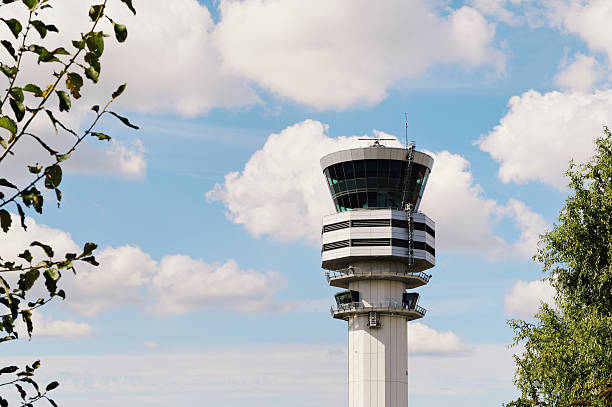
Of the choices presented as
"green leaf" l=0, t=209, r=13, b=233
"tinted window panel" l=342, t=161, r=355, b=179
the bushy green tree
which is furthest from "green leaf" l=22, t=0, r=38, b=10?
"tinted window panel" l=342, t=161, r=355, b=179

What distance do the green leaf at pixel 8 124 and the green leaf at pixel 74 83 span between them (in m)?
0.63

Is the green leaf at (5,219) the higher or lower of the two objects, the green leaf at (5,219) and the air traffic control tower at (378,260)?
the lower

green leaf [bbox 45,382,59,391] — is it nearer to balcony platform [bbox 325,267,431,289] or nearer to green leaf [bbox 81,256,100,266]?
green leaf [bbox 81,256,100,266]

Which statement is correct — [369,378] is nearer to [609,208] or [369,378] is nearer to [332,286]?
[332,286]

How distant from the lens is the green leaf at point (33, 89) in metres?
5.86

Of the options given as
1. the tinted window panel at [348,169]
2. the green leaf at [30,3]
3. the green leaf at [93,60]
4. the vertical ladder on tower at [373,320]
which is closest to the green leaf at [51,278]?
the green leaf at [93,60]

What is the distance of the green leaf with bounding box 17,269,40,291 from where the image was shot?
19.9 ft

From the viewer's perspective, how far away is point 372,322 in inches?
3583

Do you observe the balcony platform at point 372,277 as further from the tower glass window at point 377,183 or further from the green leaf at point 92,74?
the green leaf at point 92,74

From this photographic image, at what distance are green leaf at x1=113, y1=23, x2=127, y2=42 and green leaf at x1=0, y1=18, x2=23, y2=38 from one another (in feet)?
2.41

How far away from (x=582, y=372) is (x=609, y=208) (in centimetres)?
909

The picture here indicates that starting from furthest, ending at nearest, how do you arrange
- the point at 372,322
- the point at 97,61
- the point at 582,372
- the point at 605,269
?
the point at 372,322 < the point at 605,269 < the point at 582,372 < the point at 97,61

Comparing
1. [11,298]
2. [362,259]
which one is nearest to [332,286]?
[362,259]

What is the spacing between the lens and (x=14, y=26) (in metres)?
5.78
